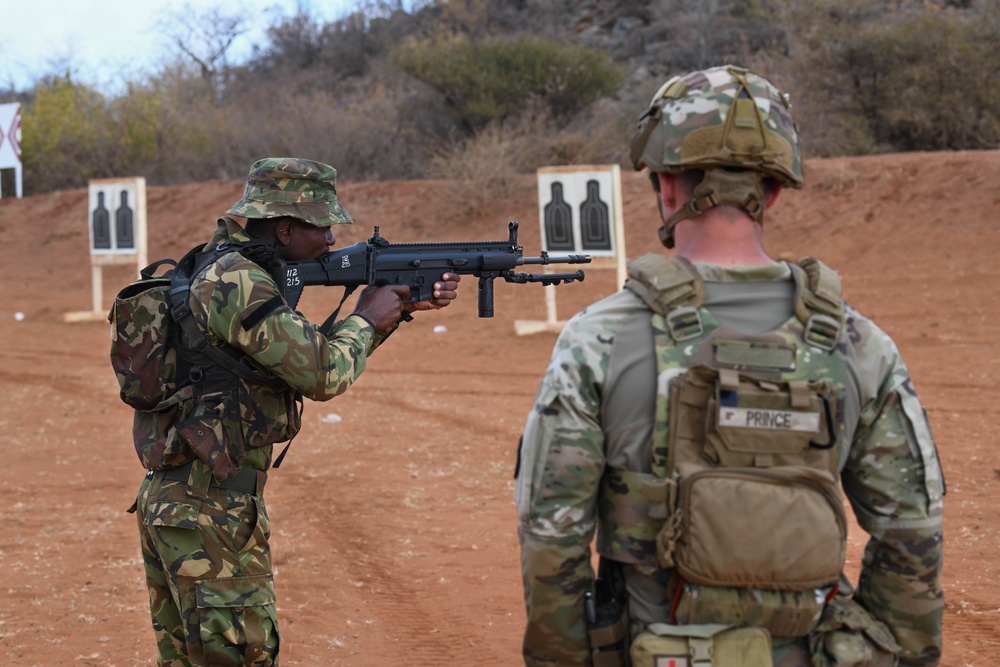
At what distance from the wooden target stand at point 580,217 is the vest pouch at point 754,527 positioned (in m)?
10.2

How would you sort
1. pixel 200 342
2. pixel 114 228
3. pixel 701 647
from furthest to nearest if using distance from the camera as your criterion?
pixel 114 228, pixel 200 342, pixel 701 647

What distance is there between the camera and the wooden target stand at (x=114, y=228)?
14992 millimetres

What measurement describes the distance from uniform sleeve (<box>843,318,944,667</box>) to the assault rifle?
6.36 feet

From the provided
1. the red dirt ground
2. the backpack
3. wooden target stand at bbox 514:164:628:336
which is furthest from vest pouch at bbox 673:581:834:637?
wooden target stand at bbox 514:164:628:336

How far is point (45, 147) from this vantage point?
2248 cm

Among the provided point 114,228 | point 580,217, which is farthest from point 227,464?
point 114,228

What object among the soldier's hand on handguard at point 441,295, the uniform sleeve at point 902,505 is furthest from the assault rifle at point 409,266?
the uniform sleeve at point 902,505

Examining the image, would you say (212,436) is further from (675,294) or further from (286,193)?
(675,294)

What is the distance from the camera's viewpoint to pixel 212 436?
10.2ft

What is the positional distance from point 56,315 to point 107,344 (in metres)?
2.79

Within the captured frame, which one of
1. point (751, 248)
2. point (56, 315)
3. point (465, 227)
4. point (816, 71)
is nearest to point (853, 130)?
point (816, 71)

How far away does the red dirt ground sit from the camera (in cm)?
478

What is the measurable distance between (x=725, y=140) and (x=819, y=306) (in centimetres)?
36

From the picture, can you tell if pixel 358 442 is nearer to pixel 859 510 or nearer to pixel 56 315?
pixel 859 510
